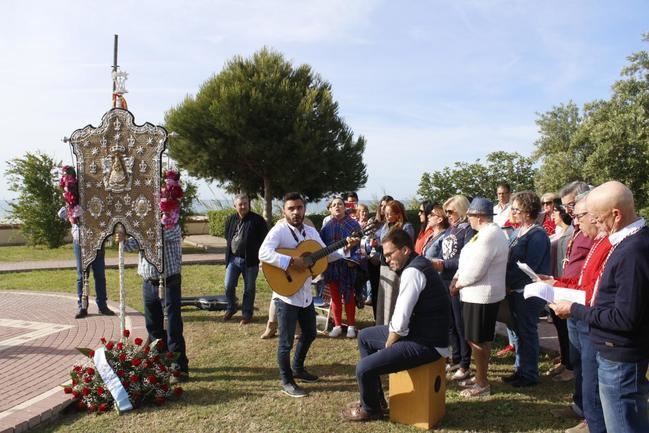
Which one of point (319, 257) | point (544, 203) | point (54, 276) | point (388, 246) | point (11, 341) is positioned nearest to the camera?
point (388, 246)

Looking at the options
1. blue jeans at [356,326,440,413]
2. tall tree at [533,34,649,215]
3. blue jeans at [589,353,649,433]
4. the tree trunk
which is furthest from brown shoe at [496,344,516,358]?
the tree trunk

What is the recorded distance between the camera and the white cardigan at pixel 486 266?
488 cm

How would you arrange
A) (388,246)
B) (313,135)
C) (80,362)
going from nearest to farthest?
1. (388,246)
2. (80,362)
3. (313,135)

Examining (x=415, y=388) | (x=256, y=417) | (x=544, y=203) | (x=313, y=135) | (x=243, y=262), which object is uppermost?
(x=313, y=135)

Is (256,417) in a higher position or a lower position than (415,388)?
lower

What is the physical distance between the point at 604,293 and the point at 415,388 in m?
1.91

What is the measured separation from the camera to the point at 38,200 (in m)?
20.1

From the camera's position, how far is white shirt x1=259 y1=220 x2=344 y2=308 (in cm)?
534

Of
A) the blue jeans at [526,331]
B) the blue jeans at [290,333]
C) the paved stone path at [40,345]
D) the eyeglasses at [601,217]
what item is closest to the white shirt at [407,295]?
the blue jeans at [290,333]

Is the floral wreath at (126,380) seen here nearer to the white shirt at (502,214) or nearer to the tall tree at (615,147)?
the white shirt at (502,214)

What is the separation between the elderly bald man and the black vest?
4.58ft

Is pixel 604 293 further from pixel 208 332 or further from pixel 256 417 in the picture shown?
pixel 208 332

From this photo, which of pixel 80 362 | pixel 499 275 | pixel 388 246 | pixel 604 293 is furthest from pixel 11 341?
pixel 604 293

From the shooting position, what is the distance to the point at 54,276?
43.6 ft
